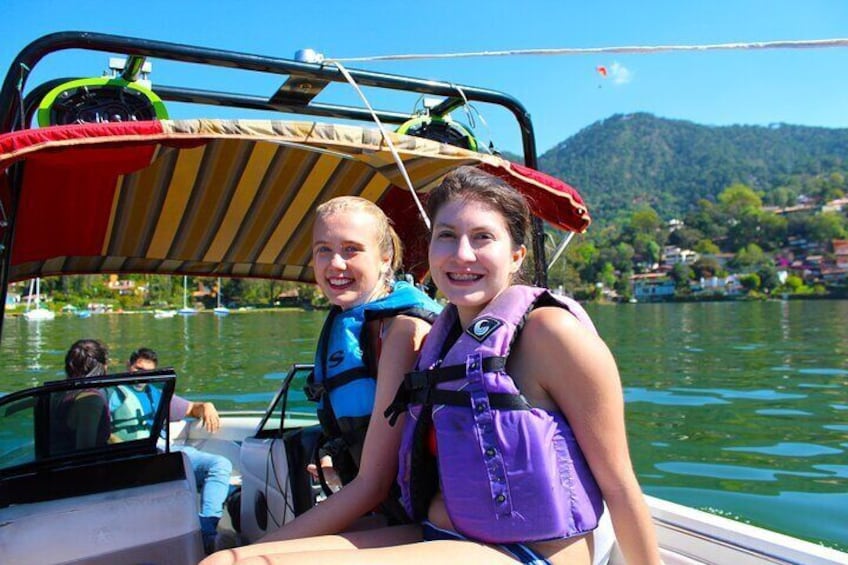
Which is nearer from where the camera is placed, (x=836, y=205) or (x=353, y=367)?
(x=353, y=367)

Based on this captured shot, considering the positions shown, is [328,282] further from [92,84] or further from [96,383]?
[92,84]

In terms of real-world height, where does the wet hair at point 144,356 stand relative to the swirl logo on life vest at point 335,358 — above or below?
below

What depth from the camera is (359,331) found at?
99.9 inches

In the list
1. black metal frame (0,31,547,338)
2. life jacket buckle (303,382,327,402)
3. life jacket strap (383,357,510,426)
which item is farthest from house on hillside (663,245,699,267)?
life jacket strap (383,357,510,426)

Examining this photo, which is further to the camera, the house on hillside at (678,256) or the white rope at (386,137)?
the house on hillside at (678,256)

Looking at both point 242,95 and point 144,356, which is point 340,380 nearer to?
point 242,95

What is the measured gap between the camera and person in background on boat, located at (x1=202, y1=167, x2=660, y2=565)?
68.7 inches

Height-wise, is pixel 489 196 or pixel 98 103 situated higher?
pixel 98 103

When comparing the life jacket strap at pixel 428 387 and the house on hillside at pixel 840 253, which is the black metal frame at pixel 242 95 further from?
the house on hillside at pixel 840 253

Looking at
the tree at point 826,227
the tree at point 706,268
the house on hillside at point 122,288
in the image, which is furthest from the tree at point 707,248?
the house on hillside at point 122,288

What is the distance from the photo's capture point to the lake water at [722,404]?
7.87 metres

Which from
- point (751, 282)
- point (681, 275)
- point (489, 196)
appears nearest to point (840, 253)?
point (751, 282)

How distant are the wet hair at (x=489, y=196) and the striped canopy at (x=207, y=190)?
95 centimetres

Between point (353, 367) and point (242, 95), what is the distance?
2.19 m
